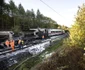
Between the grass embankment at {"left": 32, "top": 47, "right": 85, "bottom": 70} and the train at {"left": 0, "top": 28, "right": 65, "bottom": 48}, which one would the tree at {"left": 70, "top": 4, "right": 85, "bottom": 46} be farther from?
the train at {"left": 0, "top": 28, "right": 65, "bottom": 48}

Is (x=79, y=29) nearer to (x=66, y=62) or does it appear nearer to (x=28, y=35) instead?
(x=66, y=62)

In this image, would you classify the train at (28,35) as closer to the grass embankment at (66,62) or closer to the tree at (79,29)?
the grass embankment at (66,62)

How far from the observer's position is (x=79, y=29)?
16547 mm

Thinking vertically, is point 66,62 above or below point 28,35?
below

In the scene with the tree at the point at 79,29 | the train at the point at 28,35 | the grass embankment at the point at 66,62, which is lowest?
the grass embankment at the point at 66,62

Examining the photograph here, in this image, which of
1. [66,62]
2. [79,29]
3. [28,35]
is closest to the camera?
[79,29]

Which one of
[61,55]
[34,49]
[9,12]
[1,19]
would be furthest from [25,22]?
[61,55]

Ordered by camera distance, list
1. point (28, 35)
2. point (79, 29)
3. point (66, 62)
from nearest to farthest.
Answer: point (79, 29) < point (66, 62) < point (28, 35)

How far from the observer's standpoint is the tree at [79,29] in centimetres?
1605

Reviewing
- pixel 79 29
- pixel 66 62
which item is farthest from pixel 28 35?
pixel 79 29

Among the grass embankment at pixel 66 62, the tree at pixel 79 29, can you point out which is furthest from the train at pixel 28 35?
the tree at pixel 79 29

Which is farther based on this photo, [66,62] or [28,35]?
[28,35]

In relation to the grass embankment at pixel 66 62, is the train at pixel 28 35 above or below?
above

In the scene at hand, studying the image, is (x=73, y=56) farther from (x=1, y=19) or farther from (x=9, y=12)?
(x=9, y=12)
